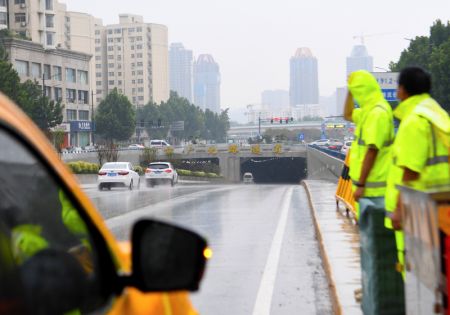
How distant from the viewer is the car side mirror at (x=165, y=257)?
2.55 metres

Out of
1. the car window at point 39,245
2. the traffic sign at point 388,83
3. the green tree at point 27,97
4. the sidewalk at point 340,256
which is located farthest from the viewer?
the green tree at point 27,97

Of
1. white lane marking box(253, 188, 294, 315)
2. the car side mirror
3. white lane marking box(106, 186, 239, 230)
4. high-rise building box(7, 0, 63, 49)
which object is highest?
high-rise building box(7, 0, 63, 49)

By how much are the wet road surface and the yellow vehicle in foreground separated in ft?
21.9

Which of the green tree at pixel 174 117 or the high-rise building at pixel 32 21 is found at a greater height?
the high-rise building at pixel 32 21

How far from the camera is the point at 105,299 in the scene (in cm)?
259

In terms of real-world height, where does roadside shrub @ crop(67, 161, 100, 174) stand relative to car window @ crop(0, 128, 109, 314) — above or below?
below

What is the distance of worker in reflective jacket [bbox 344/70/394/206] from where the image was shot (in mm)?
7816

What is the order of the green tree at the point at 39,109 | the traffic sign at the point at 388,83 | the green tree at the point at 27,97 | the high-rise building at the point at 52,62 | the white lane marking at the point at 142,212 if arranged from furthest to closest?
the high-rise building at the point at 52,62
the green tree at the point at 39,109
the green tree at the point at 27,97
the traffic sign at the point at 388,83
the white lane marking at the point at 142,212

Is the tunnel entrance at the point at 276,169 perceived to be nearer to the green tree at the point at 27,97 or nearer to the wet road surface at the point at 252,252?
the green tree at the point at 27,97

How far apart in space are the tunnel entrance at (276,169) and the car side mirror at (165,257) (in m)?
132

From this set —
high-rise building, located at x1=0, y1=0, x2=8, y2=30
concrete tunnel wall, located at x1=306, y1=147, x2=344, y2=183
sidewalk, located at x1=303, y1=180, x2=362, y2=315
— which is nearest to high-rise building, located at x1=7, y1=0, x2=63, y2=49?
high-rise building, located at x1=0, y1=0, x2=8, y2=30

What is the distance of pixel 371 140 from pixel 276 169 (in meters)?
139

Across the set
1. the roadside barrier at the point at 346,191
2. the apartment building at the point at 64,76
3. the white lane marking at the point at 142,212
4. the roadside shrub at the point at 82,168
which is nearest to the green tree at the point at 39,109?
the apartment building at the point at 64,76

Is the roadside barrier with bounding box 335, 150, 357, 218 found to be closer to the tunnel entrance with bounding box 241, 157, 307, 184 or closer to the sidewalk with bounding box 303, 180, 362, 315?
the sidewalk with bounding box 303, 180, 362, 315
